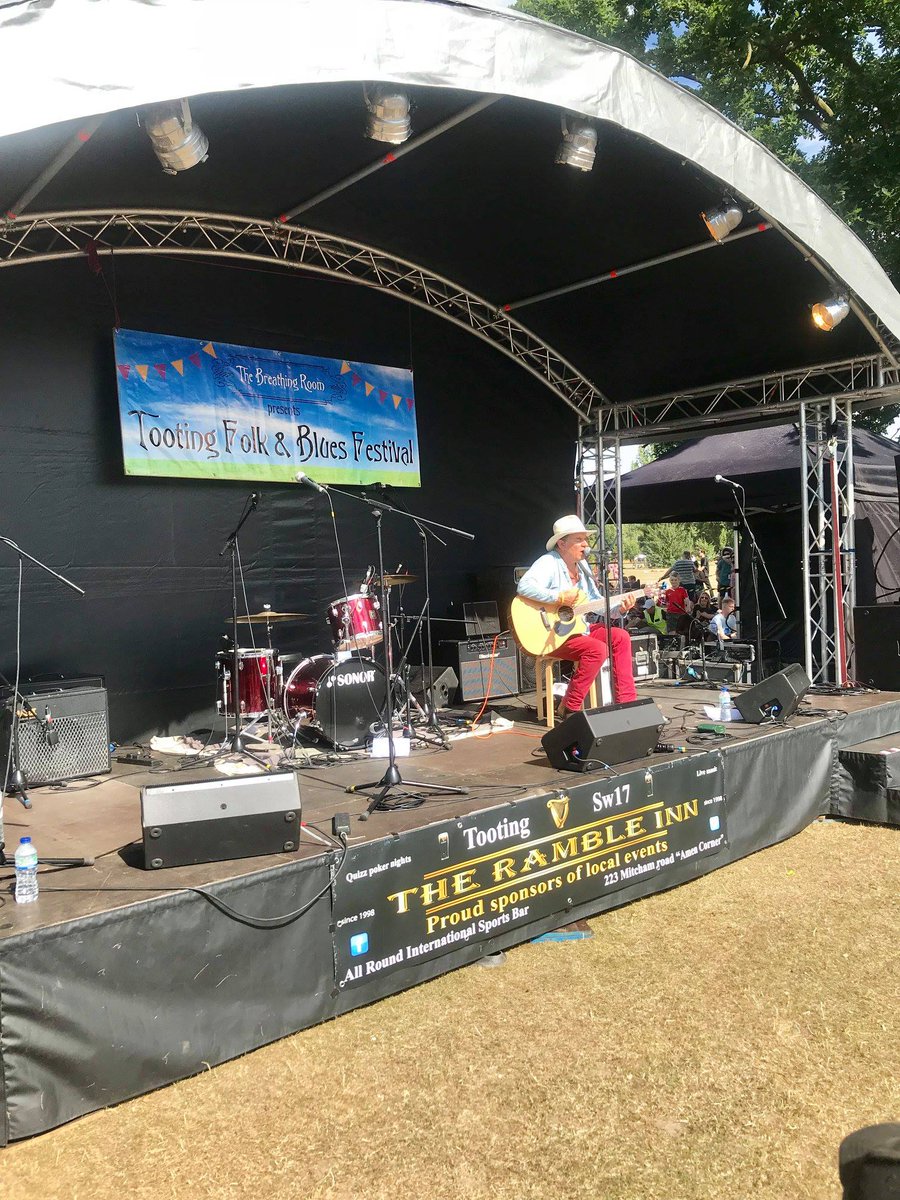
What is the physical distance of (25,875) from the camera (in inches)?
115

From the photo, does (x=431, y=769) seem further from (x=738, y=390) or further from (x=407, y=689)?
(x=738, y=390)

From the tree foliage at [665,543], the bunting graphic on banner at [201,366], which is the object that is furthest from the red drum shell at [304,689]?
the tree foliage at [665,543]

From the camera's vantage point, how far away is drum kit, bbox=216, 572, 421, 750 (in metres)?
5.82

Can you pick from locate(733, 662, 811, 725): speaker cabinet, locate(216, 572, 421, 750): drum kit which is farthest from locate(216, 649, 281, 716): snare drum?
locate(733, 662, 811, 725): speaker cabinet

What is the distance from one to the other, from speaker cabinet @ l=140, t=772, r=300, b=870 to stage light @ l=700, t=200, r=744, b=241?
4.83 meters

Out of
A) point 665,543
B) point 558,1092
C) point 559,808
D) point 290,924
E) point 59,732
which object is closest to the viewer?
point 558,1092

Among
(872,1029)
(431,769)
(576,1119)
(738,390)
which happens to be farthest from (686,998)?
(738,390)

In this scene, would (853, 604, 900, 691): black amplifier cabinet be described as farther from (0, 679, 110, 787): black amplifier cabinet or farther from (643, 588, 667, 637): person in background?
(643, 588, 667, 637): person in background

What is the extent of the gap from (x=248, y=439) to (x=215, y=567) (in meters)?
1.04

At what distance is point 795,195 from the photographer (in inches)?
243

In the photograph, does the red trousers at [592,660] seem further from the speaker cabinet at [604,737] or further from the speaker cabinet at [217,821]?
the speaker cabinet at [217,821]

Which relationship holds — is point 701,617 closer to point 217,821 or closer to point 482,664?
point 482,664

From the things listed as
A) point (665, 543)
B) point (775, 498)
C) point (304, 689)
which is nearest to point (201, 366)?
point (304, 689)

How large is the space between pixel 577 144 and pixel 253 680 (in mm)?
3909
